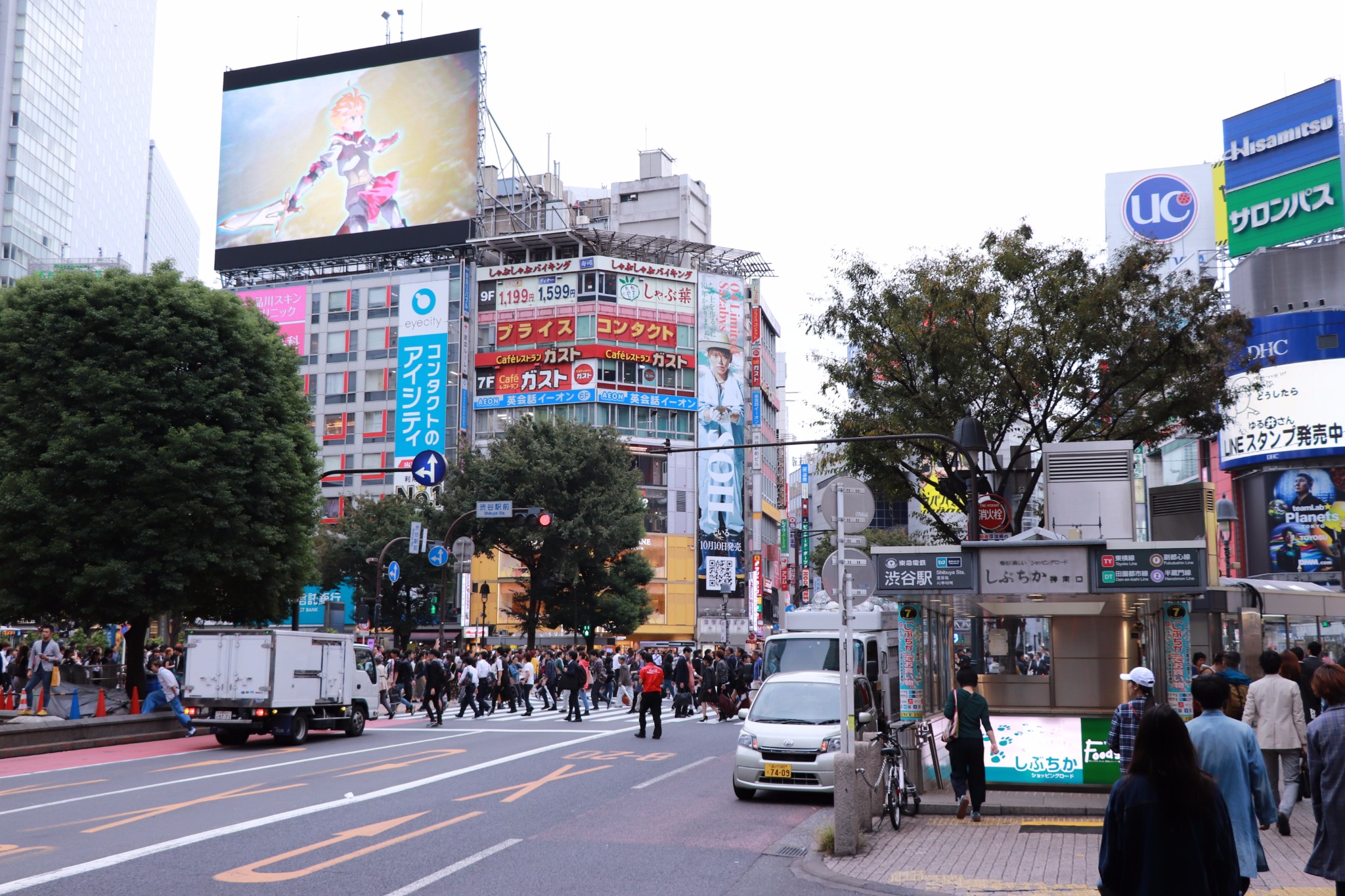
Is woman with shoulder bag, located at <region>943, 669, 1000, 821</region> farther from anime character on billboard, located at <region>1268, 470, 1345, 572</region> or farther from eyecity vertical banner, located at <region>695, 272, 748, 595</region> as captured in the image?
eyecity vertical banner, located at <region>695, 272, 748, 595</region>

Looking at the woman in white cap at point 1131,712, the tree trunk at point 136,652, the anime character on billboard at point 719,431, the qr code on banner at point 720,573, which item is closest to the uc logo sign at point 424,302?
the anime character on billboard at point 719,431

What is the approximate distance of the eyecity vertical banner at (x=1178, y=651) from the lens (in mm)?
15094

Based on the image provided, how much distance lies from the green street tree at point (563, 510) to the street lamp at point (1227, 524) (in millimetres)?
23914

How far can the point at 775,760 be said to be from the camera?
1599 cm

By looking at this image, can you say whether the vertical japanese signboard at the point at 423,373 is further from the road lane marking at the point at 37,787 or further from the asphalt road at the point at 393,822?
the road lane marking at the point at 37,787

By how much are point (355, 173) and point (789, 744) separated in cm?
7138

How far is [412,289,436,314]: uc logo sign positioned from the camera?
77938 millimetres

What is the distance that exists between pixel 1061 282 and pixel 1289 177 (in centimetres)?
4421

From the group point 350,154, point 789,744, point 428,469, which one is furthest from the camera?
point 350,154

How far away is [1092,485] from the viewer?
63.1 ft

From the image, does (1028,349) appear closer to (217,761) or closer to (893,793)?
(893,793)

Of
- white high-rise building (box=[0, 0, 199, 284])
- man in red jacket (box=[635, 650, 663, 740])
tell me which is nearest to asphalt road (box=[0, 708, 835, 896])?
man in red jacket (box=[635, 650, 663, 740])

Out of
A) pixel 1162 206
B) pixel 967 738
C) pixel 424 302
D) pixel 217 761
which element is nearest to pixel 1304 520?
pixel 1162 206

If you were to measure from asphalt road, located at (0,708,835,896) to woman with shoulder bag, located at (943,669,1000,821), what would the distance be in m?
1.84
